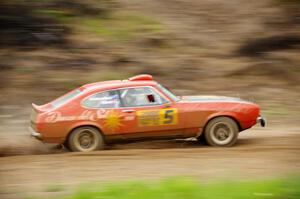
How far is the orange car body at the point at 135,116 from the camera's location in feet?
34.9

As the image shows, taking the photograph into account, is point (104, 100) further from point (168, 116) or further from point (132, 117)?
point (168, 116)

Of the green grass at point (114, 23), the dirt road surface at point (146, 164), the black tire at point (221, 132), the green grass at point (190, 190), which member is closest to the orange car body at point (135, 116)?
A: the black tire at point (221, 132)

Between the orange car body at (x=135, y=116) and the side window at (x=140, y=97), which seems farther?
the side window at (x=140, y=97)

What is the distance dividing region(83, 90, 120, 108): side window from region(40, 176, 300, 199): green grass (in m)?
3.84

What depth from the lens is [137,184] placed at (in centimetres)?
695

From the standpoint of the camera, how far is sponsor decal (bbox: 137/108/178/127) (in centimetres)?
1072

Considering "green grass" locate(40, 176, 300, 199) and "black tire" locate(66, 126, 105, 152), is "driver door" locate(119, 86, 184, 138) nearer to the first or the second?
"black tire" locate(66, 126, 105, 152)

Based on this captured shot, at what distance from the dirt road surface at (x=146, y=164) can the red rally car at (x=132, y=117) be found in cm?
33

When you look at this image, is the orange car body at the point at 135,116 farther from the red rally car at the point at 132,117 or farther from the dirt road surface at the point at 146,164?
the dirt road surface at the point at 146,164

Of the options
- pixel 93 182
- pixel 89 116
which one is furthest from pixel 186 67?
pixel 93 182

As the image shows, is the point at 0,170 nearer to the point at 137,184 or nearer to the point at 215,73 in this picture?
the point at 137,184

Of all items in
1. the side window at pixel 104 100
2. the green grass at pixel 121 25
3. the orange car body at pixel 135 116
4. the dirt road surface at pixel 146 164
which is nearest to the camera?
the dirt road surface at pixel 146 164

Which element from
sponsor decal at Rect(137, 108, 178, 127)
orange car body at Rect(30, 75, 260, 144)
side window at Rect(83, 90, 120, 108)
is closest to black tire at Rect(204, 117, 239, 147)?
orange car body at Rect(30, 75, 260, 144)

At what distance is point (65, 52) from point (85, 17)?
2.58 metres
